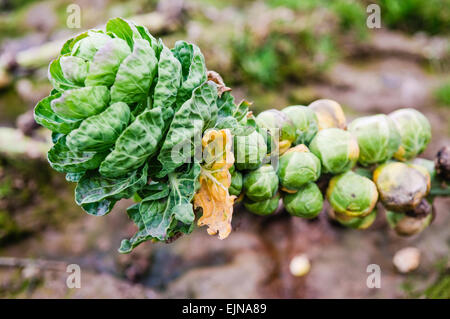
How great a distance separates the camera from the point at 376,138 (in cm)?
173

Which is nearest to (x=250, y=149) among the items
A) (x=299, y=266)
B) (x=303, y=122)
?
(x=303, y=122)

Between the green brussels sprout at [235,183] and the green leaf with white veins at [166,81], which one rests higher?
the green leaf with white veins at [166,81]

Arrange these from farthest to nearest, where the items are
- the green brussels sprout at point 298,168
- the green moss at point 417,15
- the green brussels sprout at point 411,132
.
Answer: the green moss at point 417,15 < the green brussels sprout at point 411,132 < the green brussels sprout at point 298,168

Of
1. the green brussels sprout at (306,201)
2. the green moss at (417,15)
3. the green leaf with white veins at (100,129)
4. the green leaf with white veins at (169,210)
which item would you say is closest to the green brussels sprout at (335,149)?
the green brussels sprout at (306,201)

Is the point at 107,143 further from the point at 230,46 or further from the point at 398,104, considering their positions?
the point at 398,104

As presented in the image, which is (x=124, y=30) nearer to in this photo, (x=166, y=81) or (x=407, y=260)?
Result: (x=166, y=81)

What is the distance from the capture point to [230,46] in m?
4.18

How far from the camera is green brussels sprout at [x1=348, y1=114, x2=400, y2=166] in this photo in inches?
68.2

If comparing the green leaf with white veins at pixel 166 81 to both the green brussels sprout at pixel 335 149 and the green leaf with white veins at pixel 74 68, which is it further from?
the green brussels sprout at pixel 335 149

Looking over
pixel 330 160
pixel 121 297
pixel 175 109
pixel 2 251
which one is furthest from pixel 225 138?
pixel 2 251

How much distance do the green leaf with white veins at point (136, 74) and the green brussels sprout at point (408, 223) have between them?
5.43ft

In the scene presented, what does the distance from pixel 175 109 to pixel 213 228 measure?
51 centimetres

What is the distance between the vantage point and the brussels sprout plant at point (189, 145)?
1232 millimetres
